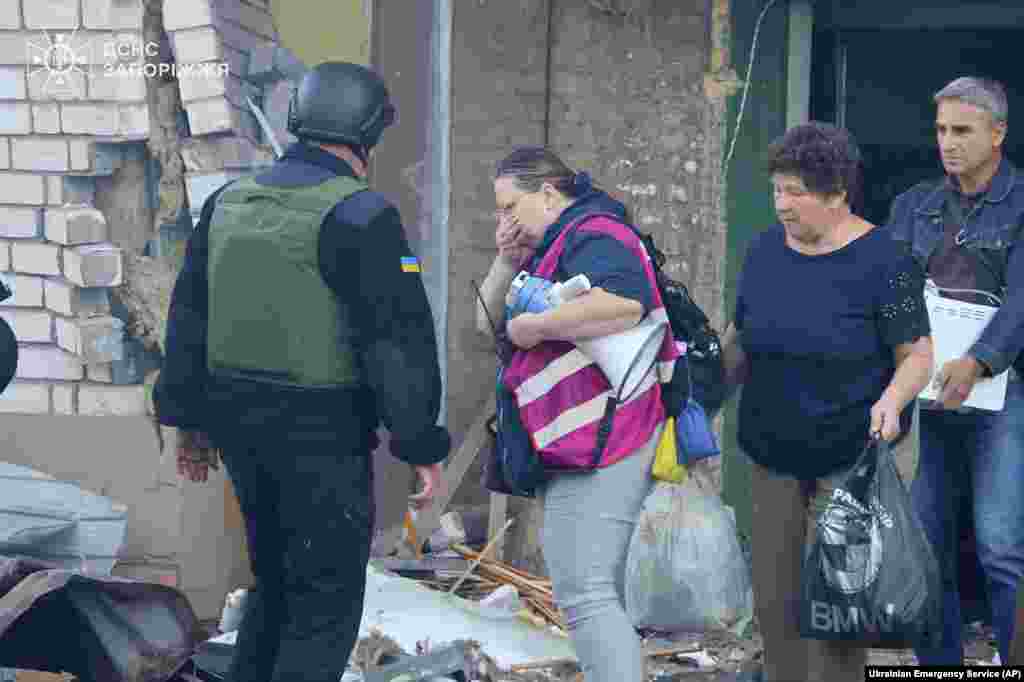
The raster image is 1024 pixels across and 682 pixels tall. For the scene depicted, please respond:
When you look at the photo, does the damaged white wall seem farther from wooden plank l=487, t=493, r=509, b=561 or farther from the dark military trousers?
the dark military trousers

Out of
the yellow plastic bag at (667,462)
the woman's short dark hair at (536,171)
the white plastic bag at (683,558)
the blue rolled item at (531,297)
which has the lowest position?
the white plastic bag at (683,558)

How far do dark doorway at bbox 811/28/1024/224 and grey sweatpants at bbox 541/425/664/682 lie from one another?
2673mm

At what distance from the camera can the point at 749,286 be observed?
4520mm

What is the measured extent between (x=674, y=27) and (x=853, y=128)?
2.89ft

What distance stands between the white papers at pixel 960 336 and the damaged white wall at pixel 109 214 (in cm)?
268

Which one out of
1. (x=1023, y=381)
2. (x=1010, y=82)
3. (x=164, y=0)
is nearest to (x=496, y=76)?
(x=164, y=0)

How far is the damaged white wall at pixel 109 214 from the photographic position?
604cm

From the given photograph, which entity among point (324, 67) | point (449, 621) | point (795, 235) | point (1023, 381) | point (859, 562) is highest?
point (324, 67)

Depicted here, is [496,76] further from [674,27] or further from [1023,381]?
[1023,381]

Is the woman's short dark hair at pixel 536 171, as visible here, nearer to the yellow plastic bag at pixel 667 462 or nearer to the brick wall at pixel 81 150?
the yellow plastic bag at pixel 667 462

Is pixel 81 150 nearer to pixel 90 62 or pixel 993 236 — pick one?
pixel 90 62

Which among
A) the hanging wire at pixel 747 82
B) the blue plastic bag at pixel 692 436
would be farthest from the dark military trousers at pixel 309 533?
the hanging wire at pixel 747 82

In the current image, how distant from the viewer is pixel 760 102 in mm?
6078

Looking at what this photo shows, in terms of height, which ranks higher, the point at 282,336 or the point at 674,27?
the point at 674,27
